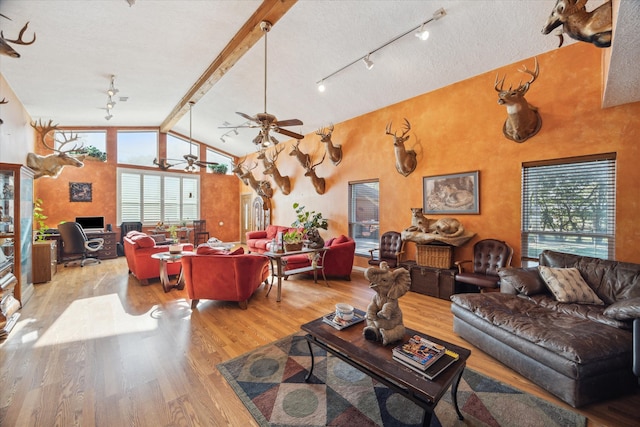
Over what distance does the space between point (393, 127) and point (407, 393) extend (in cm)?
488

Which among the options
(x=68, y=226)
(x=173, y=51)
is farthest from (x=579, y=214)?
(x=68, y=226)

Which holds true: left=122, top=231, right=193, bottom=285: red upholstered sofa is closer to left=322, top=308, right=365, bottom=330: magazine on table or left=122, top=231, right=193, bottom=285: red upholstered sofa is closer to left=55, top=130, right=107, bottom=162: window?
left=322, top=308, right=365, bottom=330: magazine on table

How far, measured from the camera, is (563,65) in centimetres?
342

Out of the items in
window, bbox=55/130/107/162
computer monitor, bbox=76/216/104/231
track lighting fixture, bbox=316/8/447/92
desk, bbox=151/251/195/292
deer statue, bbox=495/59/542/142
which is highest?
track lighting fixture, bbox=316/8/447/92

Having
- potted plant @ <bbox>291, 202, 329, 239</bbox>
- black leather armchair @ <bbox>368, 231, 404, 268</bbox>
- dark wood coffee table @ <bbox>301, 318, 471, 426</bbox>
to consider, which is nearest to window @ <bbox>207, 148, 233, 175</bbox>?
potted plant @ <bbox>291, 202, 329, 239</bbox>

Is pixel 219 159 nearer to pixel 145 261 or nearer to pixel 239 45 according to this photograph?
pixel 145 261

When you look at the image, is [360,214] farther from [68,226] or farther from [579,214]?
[68,226]

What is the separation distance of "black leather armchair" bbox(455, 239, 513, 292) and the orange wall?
0.57ft

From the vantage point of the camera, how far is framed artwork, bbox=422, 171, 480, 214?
4246 millimetres

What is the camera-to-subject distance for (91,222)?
291 inches

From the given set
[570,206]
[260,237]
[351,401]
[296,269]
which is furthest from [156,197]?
[570,206]

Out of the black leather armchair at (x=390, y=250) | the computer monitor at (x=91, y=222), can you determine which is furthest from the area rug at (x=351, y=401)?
the computer monitor at (x=91, y=222)

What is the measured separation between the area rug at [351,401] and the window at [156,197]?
27.2 feet

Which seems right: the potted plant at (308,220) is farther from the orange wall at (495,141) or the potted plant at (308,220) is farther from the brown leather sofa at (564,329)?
the brown leather sofa at (564,329)
